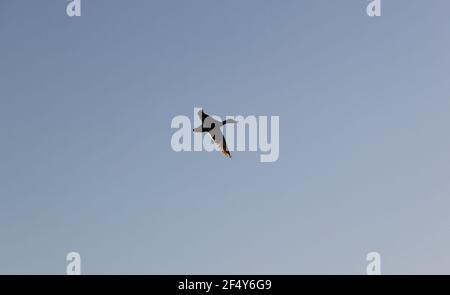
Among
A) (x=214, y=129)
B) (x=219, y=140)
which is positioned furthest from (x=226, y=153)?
(x=214, y=129)

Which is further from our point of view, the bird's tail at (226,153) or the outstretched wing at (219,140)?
the outstretched wing at (219,140)

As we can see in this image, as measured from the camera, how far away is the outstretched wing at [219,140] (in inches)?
1766

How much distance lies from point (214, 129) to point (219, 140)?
928 mm

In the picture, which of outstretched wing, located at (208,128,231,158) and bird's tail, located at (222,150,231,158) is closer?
bird's tail, located at (222,150,231,158)

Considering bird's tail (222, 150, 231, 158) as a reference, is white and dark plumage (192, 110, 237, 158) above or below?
above

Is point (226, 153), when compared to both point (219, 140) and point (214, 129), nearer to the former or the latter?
point (219, 140)

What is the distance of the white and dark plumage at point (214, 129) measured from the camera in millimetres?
44938

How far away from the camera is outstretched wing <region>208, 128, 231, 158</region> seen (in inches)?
1766

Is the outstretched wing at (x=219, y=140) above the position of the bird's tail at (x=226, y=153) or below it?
above
